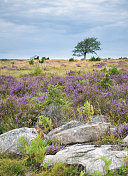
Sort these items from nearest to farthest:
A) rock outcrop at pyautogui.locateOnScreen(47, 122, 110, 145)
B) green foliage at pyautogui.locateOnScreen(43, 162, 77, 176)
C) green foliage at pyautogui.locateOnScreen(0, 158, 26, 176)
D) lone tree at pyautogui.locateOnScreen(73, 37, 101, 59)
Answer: green foliage at pyautogui.locateOnScreen(43, 162, 77, 176) → green foliage at pyautogui.locateOnScreen(0, 158, 26, 176) → rock outcrop at pyautogui.locateOnScreen(47, 122, 110, 145) → lone tree at pyautogui.locateOnScreen(73, 37, 101, 59)

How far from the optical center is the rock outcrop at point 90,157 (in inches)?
112

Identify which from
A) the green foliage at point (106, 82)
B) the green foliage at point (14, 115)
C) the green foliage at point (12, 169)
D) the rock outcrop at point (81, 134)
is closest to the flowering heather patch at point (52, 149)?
the rock outcrop at point (81, 134)

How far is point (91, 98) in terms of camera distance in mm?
6301

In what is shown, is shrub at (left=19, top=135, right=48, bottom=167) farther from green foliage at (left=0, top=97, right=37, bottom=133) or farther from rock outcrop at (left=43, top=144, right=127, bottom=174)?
Result: green foliage at (left=0, top=97, right=37, bottom=133)

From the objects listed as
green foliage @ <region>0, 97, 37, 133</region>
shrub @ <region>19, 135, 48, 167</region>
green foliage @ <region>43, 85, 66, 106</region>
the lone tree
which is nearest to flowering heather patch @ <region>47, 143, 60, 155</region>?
shrub @ <region>19, 135, 48, 167</region>

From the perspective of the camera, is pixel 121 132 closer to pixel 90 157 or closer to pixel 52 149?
pixel 90 157

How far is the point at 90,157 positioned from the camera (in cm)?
305

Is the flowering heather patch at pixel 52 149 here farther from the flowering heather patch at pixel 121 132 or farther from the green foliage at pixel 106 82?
the green foliage at pixel 106 82

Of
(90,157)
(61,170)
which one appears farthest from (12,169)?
(90,157)

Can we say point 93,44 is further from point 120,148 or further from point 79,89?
point 120,148

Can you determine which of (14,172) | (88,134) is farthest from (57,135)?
(14,172)

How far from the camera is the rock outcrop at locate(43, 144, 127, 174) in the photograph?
9.36ft

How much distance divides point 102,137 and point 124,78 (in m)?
6.55

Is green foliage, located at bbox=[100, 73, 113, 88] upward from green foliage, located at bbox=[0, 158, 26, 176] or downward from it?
upward
